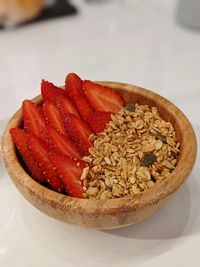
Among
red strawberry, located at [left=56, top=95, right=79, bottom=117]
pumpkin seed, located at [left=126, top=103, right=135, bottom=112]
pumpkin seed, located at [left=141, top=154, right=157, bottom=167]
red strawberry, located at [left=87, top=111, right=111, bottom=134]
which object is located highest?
red strawberry, located at [left=56, top=95, right=79, bottom=117]

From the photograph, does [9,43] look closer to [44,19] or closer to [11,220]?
[44,19]

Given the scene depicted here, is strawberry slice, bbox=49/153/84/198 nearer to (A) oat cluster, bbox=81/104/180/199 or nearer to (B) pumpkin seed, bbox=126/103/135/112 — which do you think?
(A) oat cluster, bbox=81/104/180/199

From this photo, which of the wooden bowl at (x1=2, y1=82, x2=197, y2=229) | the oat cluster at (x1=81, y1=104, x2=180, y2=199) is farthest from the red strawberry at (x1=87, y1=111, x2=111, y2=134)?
the wooden bowl at (x1=2, y1=82, x2=197, y2=229)

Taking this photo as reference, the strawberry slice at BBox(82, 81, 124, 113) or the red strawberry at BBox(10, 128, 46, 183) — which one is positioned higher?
the strawberry slice at BBox(82, 81, 124, 113)

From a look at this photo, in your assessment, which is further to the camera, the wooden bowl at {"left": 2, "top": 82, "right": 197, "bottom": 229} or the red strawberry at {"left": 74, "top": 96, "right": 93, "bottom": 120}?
the red strawberry at {"left": 74, "top": 96, "right": 93, "bottom": 120}

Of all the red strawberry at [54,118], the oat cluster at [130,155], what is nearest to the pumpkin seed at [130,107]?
the oat cluster at [130,155]

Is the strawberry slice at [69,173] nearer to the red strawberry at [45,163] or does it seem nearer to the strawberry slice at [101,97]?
the red strawberry at [45,163]
